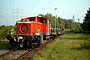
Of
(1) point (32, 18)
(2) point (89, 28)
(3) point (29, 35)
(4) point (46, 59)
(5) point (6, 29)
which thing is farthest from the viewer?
(2) point (89, 28)

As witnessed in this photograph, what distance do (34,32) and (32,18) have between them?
215 cm

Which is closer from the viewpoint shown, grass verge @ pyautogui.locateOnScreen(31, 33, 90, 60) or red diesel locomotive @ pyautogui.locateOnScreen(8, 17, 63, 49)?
grass verge @ pyautogui.locateOnScreen(31, 33, 90, 60)

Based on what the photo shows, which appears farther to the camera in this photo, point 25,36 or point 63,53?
point 25,36

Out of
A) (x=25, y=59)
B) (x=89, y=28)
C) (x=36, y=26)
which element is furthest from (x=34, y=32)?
(x=89, y=28)

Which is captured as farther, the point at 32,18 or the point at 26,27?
the point at 32,18

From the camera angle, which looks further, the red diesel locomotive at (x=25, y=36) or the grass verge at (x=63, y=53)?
the red diesel locomotive at (x=25, y=36)

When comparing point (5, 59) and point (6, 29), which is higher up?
point (6, 29)

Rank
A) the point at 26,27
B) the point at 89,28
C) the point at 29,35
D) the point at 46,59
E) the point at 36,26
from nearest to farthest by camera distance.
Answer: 1. the point at 46,59
2. the point at 29,35
3. the point at 26,27
4. the point at 36,26
5. the point at 89,28

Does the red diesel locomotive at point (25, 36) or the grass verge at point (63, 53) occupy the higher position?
the red diesel locomotive at point (25, 36)

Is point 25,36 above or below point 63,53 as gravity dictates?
above

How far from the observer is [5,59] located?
698cm

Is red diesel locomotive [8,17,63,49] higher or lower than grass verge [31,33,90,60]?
higher

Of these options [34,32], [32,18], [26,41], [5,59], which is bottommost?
[5,59]

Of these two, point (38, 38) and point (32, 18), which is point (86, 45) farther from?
point (32, 18)
